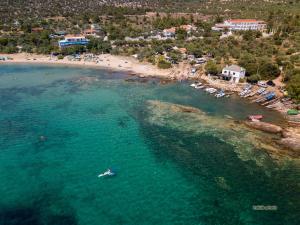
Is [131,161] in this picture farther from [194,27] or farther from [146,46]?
[194,27]

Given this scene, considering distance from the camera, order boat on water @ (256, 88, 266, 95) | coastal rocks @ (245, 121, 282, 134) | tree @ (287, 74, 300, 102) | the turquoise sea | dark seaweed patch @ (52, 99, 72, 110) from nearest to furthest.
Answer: the turquoise sea → coastal rocks @ (245, 121, 282, 134) → dark seaweed patch @ (52, 99, 72, 110) → tree @ (287, 74, 300, 102) → boat on water @ (256, 88, 266, 95)

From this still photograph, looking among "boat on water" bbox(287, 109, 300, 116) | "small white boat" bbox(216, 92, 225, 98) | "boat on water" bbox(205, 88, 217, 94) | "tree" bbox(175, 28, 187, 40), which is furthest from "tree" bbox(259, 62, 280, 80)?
"tree" bbox(175, 28, 187, 40)

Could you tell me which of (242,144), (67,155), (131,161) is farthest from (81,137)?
(242,144)

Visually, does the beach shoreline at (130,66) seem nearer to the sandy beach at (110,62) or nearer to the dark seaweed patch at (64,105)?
the sandy beach at (110,62)

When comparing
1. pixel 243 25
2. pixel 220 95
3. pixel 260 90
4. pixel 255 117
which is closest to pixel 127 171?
pixel 255 117

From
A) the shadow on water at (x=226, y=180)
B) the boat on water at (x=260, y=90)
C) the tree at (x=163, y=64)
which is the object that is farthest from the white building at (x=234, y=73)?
the shadow on water at (x=226, y=180)

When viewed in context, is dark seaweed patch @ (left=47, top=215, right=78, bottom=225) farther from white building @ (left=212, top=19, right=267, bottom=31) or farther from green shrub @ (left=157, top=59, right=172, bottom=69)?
white building @ (left=212, top=19, right=267, bottom=31)
